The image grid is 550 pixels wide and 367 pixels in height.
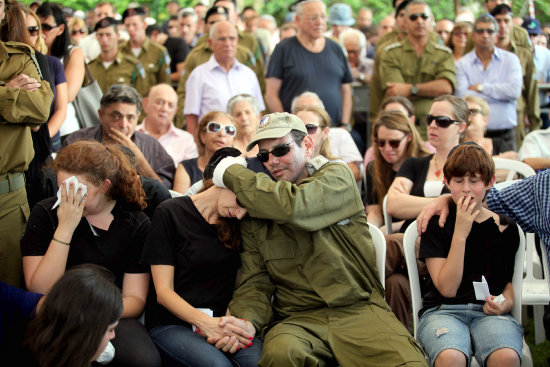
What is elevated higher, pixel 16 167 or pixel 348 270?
pixel 16 167

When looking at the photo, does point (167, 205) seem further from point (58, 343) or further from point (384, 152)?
point (384, 152)

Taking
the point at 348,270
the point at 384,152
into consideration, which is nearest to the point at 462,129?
the point at 384,152

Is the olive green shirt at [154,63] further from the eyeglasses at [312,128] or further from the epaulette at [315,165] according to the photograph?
the epaulette at [315,165]

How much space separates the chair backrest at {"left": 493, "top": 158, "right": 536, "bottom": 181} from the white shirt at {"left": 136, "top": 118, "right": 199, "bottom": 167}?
2596 mm

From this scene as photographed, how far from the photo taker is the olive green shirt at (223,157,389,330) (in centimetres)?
311

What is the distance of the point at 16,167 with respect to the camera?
12.2 ft

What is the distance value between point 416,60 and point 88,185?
4.58 meters

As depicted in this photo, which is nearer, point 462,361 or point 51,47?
point 462,361

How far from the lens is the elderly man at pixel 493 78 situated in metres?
6.94

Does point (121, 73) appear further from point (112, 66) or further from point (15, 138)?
point (15, 138)

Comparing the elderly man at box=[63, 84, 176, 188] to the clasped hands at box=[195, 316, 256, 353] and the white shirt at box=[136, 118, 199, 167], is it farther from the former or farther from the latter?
the clasped hands at box=[195, 316, 256, 353]

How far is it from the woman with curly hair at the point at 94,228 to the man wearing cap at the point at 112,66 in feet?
14.9

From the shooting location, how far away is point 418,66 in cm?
700

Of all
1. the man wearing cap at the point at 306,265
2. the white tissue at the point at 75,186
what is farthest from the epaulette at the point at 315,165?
the white tissue at the point at 75,186
